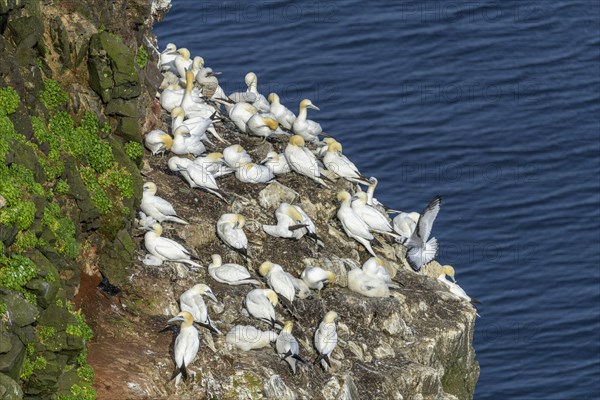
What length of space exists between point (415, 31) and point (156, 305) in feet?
106

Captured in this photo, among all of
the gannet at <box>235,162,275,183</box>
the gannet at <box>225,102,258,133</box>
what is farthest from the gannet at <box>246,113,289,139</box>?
the gannet at <box>235,162,275,183</box>

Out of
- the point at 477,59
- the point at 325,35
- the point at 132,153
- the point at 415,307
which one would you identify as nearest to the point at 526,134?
the point at 477,59

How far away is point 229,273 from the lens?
26531 mm

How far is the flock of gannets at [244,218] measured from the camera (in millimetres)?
25094

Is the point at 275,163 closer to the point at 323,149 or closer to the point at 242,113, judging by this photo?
the point at 323,149

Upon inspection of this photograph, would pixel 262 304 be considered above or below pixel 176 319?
below

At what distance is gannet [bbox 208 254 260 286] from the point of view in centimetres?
2652

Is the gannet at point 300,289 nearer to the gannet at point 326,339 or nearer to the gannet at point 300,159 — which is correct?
the gannet at point 326,339

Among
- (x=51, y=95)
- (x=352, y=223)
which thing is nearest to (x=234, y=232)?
(x=352, y=223)

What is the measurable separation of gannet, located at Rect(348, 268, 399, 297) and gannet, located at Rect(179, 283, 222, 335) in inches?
148

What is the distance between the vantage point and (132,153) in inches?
1072

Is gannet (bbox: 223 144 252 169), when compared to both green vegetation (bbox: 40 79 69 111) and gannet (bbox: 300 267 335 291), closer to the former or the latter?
gannet (bbox: 300 267 335 291)

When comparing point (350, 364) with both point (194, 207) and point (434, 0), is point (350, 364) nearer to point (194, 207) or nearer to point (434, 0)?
point (194, 207)

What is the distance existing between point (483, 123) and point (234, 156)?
23043 mm
